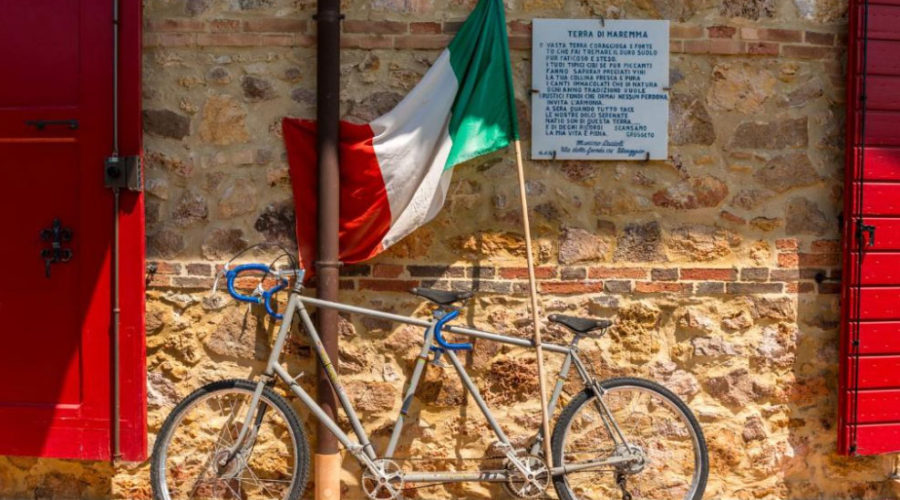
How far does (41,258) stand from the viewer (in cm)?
428

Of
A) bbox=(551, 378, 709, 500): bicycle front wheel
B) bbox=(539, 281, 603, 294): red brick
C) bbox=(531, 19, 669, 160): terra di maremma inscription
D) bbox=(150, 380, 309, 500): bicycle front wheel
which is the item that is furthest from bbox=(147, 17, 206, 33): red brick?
bbox=(551, 378, 709, 500): bicycle front wheel

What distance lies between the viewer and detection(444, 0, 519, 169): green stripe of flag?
13.7 ft

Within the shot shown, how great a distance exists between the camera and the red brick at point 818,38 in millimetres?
4355

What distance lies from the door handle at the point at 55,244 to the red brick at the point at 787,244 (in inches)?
143

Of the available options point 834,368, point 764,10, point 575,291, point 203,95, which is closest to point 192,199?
point 203,95

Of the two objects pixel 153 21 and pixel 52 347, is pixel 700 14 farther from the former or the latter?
pixel 52 347

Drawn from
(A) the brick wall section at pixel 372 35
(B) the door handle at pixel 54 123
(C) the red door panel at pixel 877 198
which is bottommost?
Answer: (C) the red door panel at pixel 877 198

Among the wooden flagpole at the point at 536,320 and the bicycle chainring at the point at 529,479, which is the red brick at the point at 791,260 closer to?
the wooden flagpole at the point at 536,320

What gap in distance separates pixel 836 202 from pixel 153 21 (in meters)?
3.64

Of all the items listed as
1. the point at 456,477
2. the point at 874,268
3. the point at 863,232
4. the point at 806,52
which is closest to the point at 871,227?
the point at 863,232

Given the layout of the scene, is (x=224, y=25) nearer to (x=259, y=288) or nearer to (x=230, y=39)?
(x=230, y=39)

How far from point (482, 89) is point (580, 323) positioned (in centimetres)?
124

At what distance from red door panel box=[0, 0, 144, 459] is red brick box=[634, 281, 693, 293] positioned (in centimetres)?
254

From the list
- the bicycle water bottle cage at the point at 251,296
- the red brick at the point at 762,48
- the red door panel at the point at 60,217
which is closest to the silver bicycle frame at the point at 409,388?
the bicycle water bottle cage at the point at 251,296
